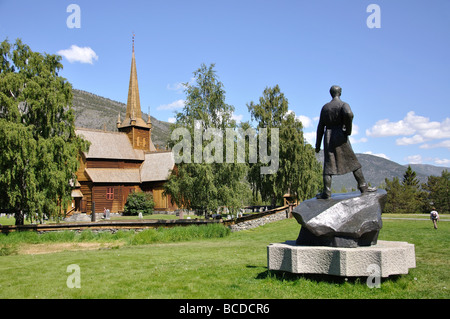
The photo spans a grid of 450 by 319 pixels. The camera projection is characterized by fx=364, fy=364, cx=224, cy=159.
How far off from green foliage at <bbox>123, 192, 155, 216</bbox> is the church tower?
8.60 m

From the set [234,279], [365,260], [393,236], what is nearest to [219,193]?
[393,236]

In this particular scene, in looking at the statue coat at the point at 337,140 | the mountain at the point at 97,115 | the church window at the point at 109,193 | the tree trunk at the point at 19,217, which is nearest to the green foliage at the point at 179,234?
the tree trunk at the point at 19,217

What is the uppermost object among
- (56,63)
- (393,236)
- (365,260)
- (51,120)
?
(56,63)

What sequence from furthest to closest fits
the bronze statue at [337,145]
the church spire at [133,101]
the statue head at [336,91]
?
the church spire at [133,101] → the statue head at [336,91] → the bronze statue at [337,145]

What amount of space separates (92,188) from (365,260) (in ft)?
135

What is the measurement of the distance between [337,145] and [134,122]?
44.4 metres

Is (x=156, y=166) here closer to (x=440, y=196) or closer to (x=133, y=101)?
(x=133, y=101)

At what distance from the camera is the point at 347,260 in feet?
24.5

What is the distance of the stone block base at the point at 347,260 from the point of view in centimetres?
746

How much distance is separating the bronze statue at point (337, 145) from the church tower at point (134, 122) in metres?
43.9

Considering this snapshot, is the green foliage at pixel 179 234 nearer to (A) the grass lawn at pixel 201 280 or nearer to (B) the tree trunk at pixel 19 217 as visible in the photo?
(A) the grass lawn at pixel 201 280

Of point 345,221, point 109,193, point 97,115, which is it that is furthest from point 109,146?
point 97,115

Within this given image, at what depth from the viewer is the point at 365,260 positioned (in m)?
7.49
